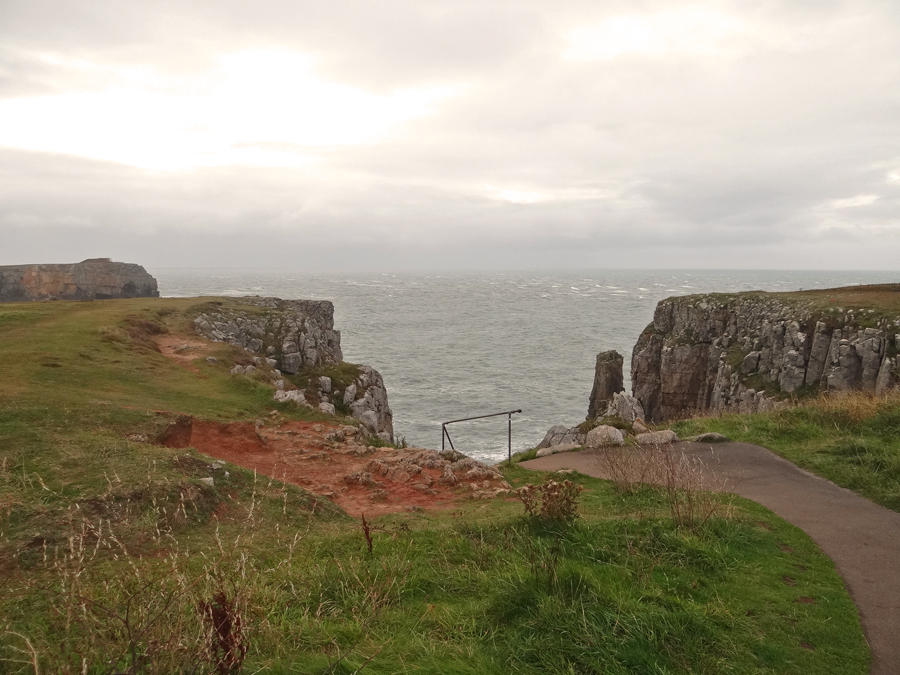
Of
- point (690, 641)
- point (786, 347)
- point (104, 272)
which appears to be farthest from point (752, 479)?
point (104, 272)

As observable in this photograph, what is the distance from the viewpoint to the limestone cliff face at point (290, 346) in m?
29.9

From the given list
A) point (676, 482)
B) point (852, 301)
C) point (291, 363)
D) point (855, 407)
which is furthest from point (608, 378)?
point (676, 482)

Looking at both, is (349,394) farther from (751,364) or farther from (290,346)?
(751,364)

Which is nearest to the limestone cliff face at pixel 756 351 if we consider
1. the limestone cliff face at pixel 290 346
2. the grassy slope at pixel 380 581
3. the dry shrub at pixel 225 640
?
the limestone cliff face at pixel 290 346

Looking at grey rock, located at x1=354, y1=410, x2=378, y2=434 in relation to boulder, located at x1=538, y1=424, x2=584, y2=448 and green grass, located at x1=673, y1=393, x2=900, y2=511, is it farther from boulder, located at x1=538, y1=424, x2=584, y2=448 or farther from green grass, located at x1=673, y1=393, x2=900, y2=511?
green grass, located at x1=673, y1=393, x2=900, y2=511

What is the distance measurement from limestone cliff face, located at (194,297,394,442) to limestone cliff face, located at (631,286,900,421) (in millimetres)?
19563

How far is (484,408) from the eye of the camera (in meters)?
53.5

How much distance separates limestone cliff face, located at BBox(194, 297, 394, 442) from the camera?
29.9 m

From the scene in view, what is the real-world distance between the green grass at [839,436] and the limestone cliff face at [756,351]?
12.5 metres

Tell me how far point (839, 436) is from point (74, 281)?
96.1 m

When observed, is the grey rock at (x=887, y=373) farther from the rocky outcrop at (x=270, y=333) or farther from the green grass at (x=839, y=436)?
the rocky outcrop at (x=270, y=333)

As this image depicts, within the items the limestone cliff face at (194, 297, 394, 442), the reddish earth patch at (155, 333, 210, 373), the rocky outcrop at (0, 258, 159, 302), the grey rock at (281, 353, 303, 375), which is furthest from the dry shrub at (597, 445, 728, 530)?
the rocky outcrop at (0, 258, 159, 302)

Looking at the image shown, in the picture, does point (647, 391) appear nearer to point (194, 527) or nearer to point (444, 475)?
point (444, 475)

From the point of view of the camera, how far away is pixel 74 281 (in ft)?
268
